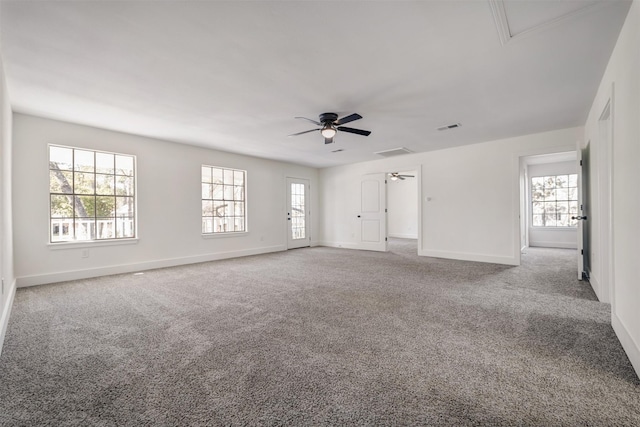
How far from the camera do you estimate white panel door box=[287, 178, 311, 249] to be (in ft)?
26.7

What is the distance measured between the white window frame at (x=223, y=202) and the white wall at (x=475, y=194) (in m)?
3.76

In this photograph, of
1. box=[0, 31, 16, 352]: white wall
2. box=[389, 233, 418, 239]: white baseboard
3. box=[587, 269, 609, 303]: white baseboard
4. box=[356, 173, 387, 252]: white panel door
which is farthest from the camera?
box=[389, 233, 418, 239]: white baseboard

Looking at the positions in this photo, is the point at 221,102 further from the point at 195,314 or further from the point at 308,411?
the point at 308,411

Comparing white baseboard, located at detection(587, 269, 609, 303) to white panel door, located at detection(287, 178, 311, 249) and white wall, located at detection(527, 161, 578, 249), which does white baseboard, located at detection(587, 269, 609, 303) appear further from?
white panel door, located at detection(287, 178, 311, 249)

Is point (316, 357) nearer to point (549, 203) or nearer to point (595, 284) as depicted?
point (595, 284)

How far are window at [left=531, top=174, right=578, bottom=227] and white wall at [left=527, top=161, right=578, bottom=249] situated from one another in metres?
0.13

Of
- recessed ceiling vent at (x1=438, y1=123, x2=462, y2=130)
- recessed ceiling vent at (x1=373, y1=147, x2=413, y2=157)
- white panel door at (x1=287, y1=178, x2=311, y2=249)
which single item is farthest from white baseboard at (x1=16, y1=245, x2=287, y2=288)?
recessed ceiling vent at (x1=438, y1=123, x2=462, y2=130)

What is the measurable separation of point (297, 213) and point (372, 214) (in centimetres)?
216

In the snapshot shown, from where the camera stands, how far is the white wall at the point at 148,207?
4145mm

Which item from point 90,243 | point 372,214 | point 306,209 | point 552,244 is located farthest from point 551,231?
point 90,243

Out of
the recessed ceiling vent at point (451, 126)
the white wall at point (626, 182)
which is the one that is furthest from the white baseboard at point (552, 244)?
the white wall at point (626, 182)

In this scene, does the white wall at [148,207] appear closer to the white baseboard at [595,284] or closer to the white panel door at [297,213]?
the white panel door at [297,213]

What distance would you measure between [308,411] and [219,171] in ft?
19.4

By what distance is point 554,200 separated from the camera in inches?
326
